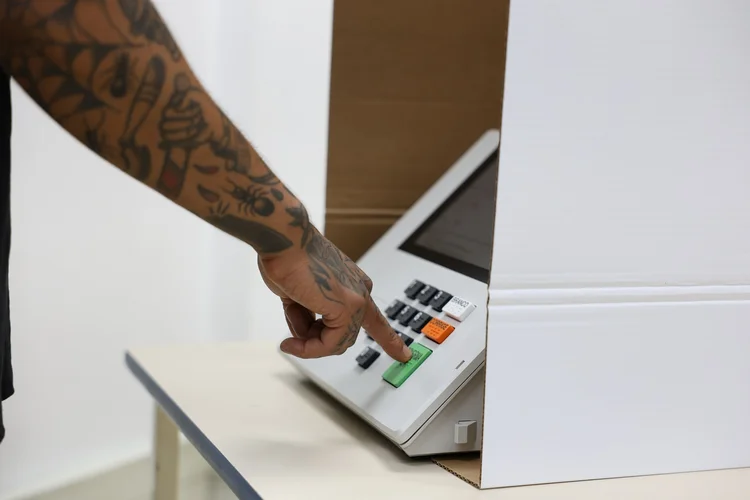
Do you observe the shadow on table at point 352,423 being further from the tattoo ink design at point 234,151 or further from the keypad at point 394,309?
the tattoo ink design at point 234,151

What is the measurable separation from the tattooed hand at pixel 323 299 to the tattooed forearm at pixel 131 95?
0.23 ft

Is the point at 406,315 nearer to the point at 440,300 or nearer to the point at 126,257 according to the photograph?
the point at 440,300

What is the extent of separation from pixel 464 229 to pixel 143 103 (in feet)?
1.59

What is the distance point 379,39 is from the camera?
101cm

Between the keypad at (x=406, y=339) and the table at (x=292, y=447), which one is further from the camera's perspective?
the keypad at (x=406, y=339)

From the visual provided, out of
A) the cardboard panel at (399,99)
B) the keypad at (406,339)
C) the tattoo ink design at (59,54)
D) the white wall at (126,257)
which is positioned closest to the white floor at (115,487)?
the white wall at (126,257)

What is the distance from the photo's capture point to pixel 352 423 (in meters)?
0.76

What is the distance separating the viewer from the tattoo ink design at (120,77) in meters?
0.49

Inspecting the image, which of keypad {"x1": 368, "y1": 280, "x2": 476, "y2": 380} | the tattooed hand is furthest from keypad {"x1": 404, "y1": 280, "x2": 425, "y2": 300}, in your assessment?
the tattooed hand

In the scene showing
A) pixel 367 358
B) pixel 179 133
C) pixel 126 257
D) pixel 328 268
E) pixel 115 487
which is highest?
pixel 179 133

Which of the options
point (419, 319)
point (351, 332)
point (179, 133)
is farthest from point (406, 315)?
point (179, 133)

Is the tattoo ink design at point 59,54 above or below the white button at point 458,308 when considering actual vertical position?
above

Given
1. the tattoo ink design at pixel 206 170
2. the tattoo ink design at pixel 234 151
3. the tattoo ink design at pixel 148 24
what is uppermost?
the tattoo ink design at pixel 148 24

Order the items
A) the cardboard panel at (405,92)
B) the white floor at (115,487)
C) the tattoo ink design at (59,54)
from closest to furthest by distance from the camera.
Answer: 1. the tattoo ink design at (59,54)
2. the cardboard panel at (405,92)
3. the white floor at (115,487)
